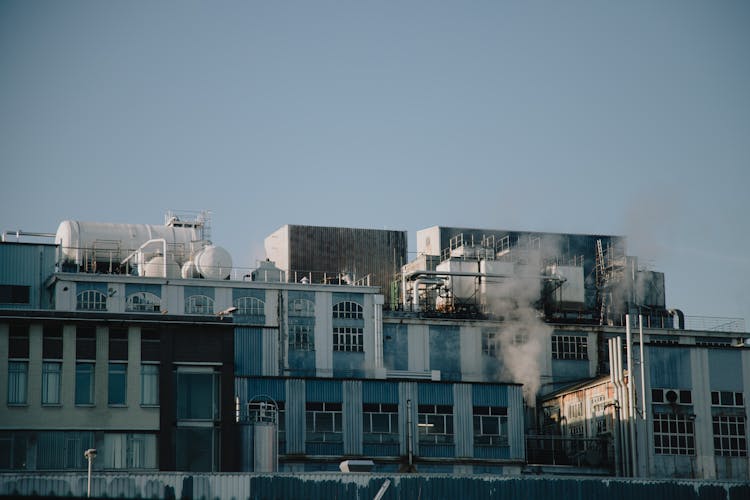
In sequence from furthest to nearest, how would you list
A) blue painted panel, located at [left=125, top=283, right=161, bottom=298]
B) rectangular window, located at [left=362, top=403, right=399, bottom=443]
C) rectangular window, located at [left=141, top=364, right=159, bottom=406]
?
blue painted panel, located at [left=125, top=283, right=161, bottom=298], rectangular window, located at [left=362, top=403, right=399, bottom=443], rectangular window, located at [left=141, top=364, right=159, bottom=406]

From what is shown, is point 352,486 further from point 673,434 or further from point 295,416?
point 673,434

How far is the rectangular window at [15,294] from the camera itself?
275 feet

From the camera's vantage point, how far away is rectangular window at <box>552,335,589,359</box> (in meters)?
98.7

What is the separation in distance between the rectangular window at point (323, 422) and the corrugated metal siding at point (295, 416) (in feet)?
1.38

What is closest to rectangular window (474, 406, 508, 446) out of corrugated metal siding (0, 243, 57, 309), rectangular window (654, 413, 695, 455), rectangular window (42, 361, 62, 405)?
rectangular window (654, 413, 695, 455)

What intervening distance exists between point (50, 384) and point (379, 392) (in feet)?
79.5

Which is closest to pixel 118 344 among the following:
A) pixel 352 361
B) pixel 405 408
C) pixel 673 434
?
pixel 405 408

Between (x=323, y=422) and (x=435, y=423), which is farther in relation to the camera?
(x=435, y=423)

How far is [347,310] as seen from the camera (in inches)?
3711

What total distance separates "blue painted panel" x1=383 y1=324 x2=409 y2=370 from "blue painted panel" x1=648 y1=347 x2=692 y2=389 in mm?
16628

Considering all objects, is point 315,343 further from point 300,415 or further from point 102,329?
point 102,329

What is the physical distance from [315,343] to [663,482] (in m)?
33.0

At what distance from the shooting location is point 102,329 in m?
66.2

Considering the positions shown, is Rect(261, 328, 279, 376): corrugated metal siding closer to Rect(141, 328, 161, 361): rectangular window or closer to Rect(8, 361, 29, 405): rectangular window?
Rect(141, 328, 161, 361): rectangular window
